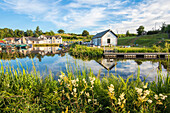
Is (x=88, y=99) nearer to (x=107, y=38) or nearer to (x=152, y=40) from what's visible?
(x=107, y=38)

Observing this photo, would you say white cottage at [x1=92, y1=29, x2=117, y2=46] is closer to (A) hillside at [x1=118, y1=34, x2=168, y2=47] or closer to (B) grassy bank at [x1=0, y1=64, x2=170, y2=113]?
(A) hillside at [x1=118, y1=34, x2=168, y2=47]

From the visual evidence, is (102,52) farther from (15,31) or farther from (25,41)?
(15,31)

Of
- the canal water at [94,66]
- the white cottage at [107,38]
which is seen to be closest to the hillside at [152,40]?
the white cottage at [107,38]

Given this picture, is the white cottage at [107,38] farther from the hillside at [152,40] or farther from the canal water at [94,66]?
the canal water at [94,66]

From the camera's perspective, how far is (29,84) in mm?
3197

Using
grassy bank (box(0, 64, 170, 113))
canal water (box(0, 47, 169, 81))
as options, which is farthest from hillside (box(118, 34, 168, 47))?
grassy bank (box(0, 64, 170, 113))

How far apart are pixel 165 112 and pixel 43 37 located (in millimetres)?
68190

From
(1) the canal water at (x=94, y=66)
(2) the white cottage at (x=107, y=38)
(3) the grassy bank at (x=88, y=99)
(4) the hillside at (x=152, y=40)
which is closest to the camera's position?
(3) the grassy bank at (x=88, y=99)

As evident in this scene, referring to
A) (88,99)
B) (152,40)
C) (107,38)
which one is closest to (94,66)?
(88,99)

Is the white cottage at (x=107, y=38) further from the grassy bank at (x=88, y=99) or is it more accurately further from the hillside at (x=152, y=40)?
the grassy bank at (x=88, y=99)

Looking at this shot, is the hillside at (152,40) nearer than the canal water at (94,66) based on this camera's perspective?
No

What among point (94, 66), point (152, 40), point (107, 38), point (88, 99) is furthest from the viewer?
point (152, 40)

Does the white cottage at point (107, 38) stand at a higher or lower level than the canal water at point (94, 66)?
higher

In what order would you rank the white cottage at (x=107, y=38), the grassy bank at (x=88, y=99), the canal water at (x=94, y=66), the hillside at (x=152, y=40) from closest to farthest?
1. the grassy bank at (x=88, y=99)
2. the canal water at (x=94, y=66)
3. the white cottage at (x=107, y=38)
4. the hillside at (x=152, y=40)
